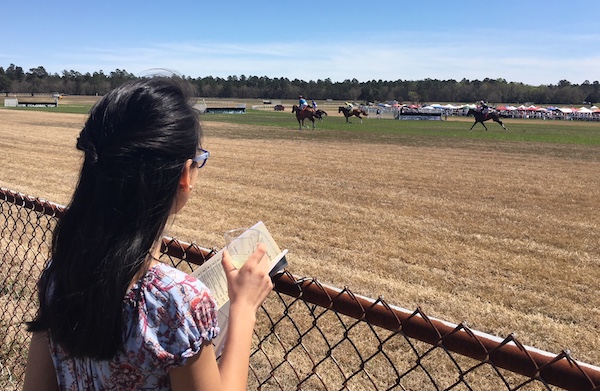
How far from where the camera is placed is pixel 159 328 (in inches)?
51.7

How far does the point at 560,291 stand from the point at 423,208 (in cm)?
425

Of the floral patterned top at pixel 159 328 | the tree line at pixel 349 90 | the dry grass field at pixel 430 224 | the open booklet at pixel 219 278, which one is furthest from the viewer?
the tree line at pixel 349 90

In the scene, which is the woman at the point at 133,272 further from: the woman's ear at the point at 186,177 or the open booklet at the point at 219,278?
the open booklet at the point at 219,278

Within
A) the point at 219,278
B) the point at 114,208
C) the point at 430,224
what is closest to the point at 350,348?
the point at 219,278

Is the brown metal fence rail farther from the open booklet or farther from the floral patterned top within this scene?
the floral patterned top

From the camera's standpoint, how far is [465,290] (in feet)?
19.7

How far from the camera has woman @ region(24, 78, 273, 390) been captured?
1.32 metres

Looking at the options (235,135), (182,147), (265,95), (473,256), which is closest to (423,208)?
(473,256)

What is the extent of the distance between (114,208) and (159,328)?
0.33m

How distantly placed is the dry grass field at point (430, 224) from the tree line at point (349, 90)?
108232mm

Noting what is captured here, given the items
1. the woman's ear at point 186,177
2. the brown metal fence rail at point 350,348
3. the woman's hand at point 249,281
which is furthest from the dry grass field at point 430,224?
the brown metal fence rail at point 350,348

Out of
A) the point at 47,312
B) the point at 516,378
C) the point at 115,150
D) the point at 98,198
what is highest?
the point at 115,150

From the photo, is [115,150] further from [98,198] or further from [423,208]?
[423,208]

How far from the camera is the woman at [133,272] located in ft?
4.34
